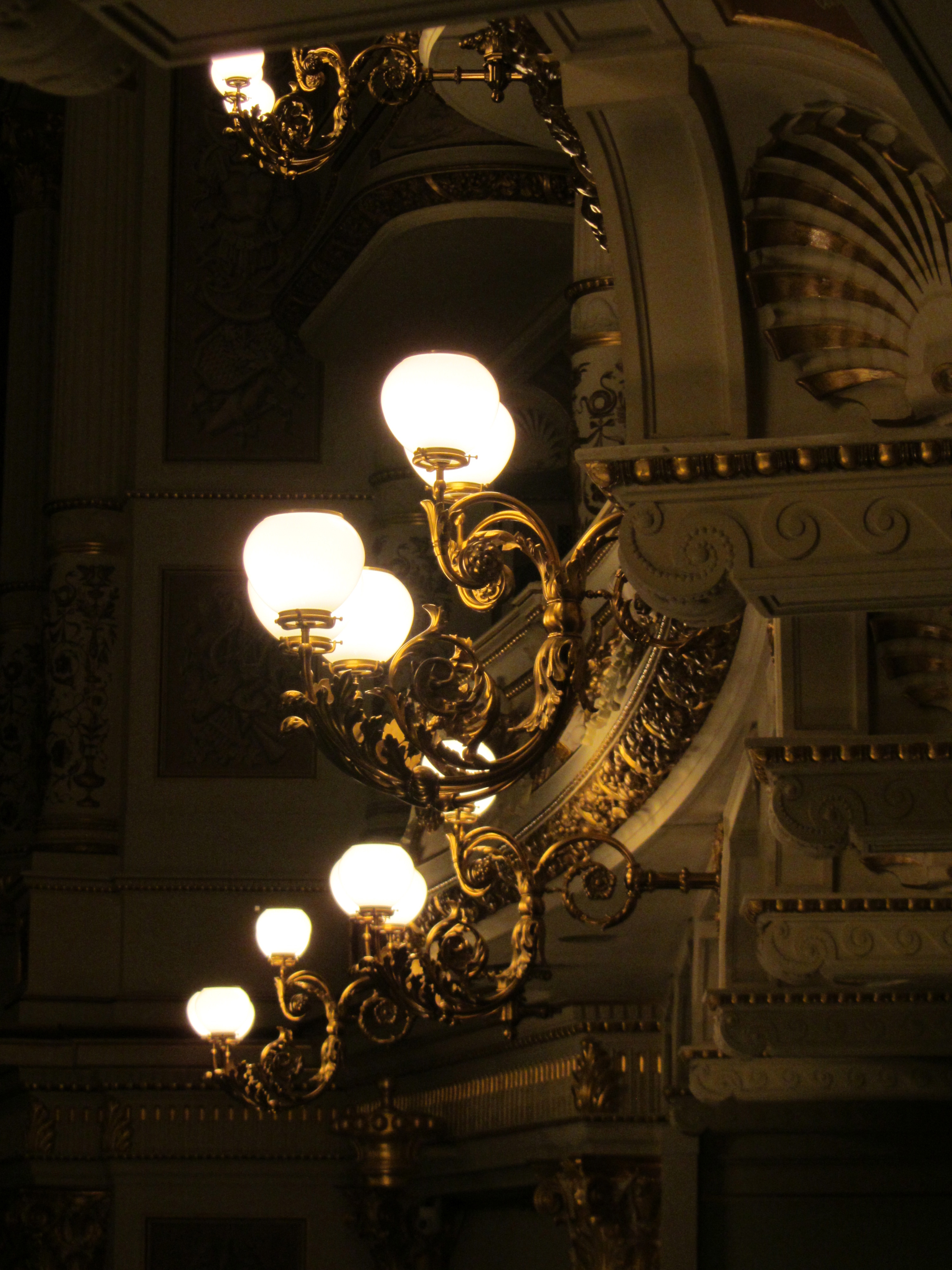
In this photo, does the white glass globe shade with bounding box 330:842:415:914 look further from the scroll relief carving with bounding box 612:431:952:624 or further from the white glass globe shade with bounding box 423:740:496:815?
the scroll relief carving with bounding box 612:431:952:624

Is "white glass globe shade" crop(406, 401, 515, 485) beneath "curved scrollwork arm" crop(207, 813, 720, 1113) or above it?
above

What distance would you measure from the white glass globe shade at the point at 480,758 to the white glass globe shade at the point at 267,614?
13.1 inches

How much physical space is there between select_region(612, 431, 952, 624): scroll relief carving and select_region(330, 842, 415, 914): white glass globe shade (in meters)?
2.55

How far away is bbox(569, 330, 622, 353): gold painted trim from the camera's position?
5.59 metres

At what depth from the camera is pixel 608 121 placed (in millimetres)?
2498

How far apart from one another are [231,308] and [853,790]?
24.0 ft

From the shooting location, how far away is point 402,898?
495cm

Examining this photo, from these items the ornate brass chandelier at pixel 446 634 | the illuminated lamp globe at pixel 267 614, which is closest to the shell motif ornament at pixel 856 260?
the ornate brass chandelier at pixel 446 634

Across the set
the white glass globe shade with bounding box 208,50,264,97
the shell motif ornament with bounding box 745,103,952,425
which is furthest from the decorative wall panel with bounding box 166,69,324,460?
the shell motif ornament with bounding box 745,103,952,425

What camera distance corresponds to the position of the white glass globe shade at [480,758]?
10.5ft

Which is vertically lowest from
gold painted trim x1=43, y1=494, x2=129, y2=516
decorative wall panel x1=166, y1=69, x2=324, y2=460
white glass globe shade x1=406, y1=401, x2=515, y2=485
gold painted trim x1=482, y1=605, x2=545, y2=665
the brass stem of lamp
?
the brass stem of lamp

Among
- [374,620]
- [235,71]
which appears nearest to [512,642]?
[235,71]

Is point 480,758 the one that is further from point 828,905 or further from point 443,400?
point 828,905

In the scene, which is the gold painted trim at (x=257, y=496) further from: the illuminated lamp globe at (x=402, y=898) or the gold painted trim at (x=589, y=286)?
the illuminated lamp globe at (x=402, y=898)
